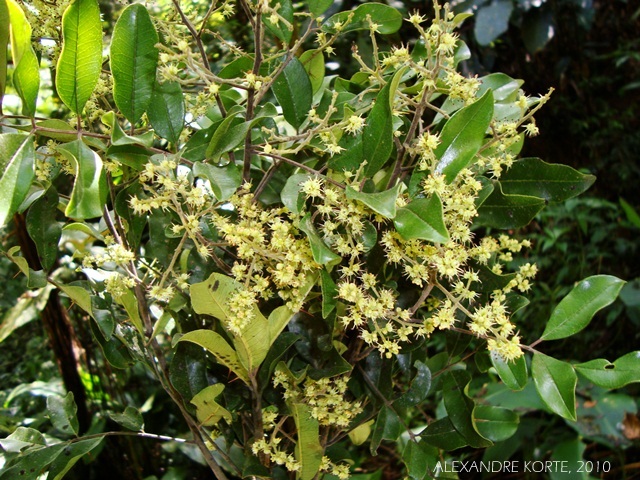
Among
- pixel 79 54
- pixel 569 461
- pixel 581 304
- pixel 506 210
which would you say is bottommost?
pixel 569 461

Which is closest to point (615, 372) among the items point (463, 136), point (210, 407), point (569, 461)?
point (463, 136)

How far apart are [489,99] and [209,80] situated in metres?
0.24

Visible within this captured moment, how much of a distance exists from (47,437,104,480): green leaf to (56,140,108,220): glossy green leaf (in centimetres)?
32

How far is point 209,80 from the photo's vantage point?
0.52 metres

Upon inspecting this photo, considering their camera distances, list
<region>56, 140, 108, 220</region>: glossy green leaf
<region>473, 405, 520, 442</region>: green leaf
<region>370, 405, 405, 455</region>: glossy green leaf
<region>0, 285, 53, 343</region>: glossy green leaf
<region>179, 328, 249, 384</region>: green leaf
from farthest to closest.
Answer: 1. <region>0, 285, 53, 343</region>: glossy green leaf
2. <region>473, 405, 520, 442</region>: green leaf
3. <region>370, 405, 405, 455</region>: glossy green leaf
4. <region>179, 328, 249, 384</region>: green leaf
5. <region>56, 140, 108, 220</region>: glossy green leaf

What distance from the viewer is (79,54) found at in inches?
18.0

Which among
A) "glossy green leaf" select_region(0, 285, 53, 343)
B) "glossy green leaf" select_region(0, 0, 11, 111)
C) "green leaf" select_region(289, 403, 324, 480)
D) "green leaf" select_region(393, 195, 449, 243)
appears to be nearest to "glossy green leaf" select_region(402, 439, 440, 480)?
"green leaf" select_region(289, 403, 324, 480)

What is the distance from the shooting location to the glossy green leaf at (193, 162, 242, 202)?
0.45 metres

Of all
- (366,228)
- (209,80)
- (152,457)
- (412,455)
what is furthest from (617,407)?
(209,80)

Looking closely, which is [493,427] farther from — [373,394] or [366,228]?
[366,228]

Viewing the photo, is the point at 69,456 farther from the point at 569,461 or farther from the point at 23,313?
the point at 569,461

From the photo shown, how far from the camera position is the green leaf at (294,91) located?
58 cm

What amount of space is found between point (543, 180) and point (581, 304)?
0.13 meters

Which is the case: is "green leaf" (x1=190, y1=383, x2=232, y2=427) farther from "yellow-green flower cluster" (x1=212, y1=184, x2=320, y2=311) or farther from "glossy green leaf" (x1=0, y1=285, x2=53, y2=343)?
"glossy green leaf" (x1=0, y1=285, x2=53, y2=343)
